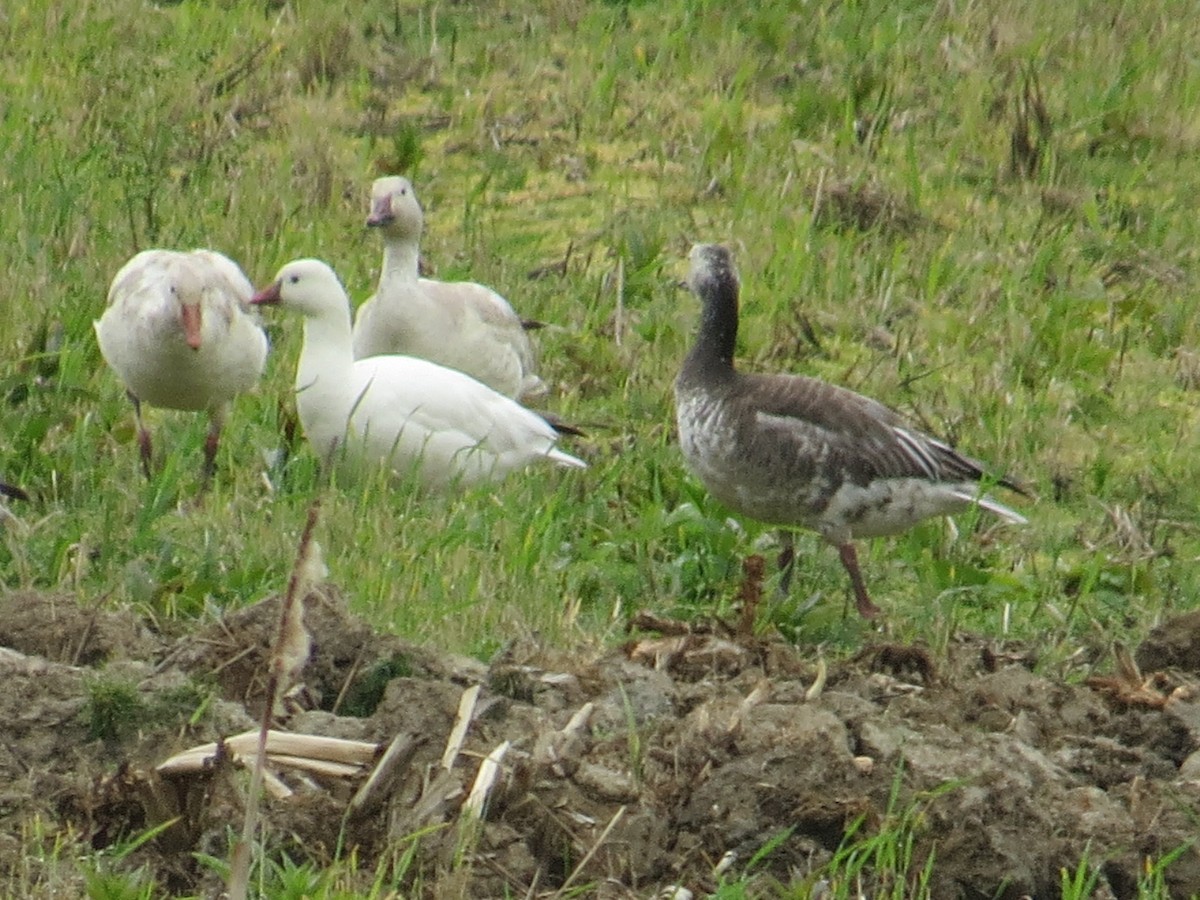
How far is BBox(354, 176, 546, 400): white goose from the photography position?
9.20 meters

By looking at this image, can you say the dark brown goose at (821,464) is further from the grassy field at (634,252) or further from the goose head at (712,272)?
the goose head at (712,272)

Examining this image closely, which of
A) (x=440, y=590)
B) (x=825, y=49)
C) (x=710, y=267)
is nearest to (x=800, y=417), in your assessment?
(x=710, y=267)

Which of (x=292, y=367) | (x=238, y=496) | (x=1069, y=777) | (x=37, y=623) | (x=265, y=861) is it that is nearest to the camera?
(x=265, y=861)

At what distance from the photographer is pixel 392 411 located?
793cm

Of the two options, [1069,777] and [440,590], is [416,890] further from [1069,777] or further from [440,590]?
[440,590]

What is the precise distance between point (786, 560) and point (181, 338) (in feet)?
7.28

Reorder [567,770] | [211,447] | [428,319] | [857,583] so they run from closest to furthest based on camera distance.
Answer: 1. [567,770]
2. [857,583]
3. [211,447]
4. [428,319]

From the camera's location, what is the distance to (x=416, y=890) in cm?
397

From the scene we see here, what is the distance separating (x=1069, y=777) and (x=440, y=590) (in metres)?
1.99

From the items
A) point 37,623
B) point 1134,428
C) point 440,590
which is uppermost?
point 37,623

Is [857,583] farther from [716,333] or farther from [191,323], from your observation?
[191,323]

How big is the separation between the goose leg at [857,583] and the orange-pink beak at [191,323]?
7.53ft

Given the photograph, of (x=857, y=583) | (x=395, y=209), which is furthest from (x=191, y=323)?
(x=857, y=583)

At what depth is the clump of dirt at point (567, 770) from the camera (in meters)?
4.12
